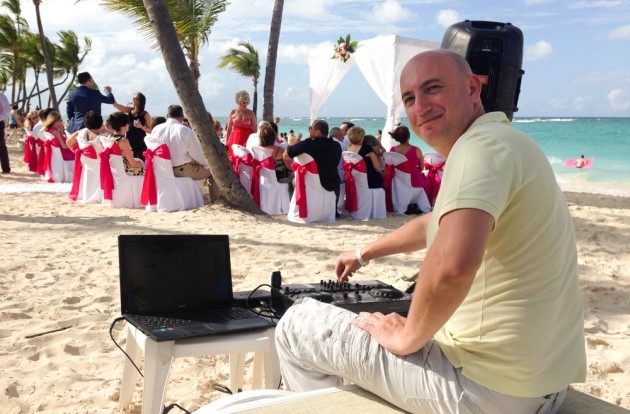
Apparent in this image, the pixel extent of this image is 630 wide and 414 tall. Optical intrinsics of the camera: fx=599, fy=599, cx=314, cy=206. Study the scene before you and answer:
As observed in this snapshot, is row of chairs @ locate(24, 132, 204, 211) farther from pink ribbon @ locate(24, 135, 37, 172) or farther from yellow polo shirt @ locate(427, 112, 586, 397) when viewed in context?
yellow polo shirt @ locate(427, 112, 586, 397)

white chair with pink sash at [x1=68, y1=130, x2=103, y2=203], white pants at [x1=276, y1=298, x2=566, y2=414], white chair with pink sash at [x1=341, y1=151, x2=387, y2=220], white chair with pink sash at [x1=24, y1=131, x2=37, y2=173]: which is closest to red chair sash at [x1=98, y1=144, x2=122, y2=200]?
white chair with pink sash at [x1=68, y1=130, x2=103, y2=203]

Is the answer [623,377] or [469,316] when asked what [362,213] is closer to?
[623,377]

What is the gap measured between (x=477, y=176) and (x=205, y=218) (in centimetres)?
660

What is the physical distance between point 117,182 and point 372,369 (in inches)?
307

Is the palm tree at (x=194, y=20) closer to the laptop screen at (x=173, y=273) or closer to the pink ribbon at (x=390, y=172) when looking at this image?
the pink ribbon at (x=390, y=172)

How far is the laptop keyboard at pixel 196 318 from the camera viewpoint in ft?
7.67

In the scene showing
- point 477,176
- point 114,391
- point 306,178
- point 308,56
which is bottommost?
point 114,391

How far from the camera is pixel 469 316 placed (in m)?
1.61

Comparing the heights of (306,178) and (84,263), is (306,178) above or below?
above

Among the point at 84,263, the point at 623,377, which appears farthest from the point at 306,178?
the point at 623,377

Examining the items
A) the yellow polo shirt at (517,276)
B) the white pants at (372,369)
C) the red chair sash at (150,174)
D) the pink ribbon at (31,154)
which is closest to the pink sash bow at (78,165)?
the red chair sash at (150,174)

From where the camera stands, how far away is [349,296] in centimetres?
247

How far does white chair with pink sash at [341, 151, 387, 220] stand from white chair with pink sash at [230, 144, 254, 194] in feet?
4.50

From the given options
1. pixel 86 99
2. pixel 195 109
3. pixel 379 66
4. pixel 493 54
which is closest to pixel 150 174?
pixel 195 109
